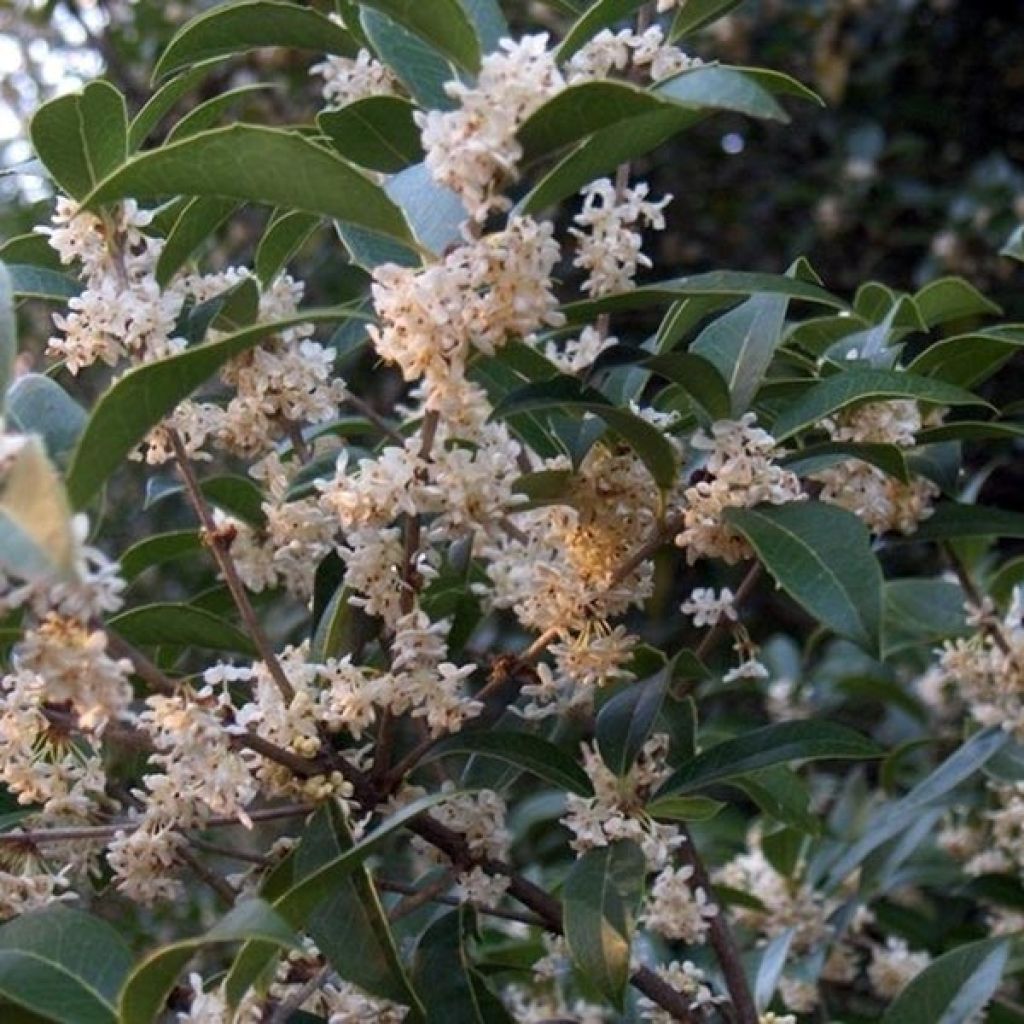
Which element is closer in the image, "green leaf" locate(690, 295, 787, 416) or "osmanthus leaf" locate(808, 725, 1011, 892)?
"green leaf" locate(690, 295, 787, 416)

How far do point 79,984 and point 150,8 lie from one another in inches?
119

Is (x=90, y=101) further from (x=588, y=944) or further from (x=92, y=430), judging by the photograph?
(x=588, y=944)

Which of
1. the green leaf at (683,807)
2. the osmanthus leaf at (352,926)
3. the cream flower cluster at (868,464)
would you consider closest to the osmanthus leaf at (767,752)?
the green leaf at (683,807)

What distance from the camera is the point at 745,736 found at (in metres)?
1.28

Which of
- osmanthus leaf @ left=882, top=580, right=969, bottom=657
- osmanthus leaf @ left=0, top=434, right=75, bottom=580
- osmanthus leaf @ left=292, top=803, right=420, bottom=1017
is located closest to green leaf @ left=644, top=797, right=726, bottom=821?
osmanthus leaf @ left=292, top=803, right=420, bottom=1017

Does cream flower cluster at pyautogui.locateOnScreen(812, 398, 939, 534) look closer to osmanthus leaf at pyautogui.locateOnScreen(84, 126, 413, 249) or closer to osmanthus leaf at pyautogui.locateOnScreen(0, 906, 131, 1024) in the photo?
osmanthus leaf at pyautogui.locateOnScreen(84, 126, 413, 249)

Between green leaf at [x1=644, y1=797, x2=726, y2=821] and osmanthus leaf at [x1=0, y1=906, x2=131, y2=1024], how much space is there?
0.37 m

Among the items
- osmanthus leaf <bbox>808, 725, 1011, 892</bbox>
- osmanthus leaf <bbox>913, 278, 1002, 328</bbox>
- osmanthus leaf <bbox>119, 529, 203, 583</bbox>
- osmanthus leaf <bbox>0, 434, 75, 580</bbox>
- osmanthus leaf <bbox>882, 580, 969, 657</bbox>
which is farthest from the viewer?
osmanthus leaf <bbox>882, 580, 969, 657</bbox>

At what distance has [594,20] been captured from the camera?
113 cm

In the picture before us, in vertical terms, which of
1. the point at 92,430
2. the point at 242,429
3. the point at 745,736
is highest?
the point at 92,430

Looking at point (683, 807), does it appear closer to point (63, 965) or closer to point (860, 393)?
point (860, 393)

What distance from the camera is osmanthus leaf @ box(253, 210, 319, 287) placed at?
1268 mm

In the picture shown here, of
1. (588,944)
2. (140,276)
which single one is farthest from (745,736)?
(140,276)

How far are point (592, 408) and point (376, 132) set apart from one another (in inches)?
8.5
